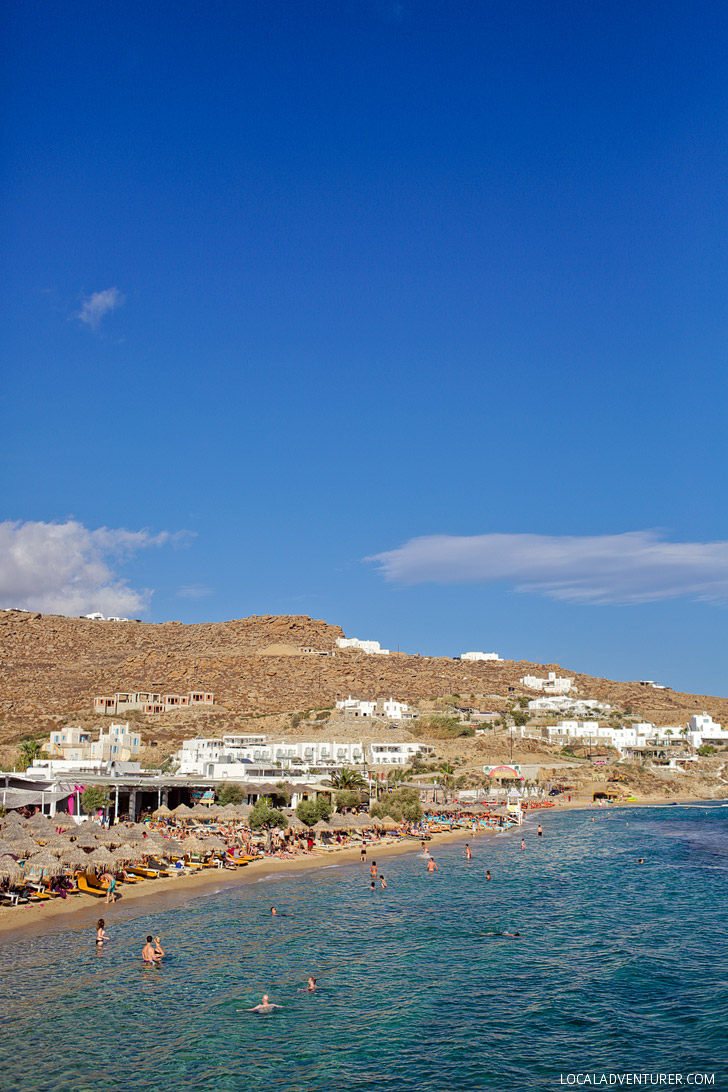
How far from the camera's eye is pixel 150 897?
29906mm

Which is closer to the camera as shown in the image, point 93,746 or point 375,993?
point 375,993

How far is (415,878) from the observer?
36.4 metres

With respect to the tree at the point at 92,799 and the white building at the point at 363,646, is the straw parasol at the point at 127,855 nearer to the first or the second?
the tree at the point at 92,799

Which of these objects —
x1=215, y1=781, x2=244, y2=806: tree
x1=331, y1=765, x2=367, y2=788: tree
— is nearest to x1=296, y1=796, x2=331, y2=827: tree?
x1=215, y1=781, x2=244, y2=806: tree

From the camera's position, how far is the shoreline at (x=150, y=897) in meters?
25.0

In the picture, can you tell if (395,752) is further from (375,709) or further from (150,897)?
(150,897)

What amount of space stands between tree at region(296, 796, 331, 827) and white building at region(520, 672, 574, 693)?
91811 millimetres

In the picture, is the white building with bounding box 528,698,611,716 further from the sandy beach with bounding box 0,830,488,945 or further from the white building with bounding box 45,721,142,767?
the sandy beach with bounding box 0,830,488,945

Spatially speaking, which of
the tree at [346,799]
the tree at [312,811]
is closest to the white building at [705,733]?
the tree at [346,799]

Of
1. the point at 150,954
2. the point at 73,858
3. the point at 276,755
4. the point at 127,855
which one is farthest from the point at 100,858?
the point at 276,755

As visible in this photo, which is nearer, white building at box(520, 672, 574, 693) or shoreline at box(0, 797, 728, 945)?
shoreline at box(0, 797, 728, 945)

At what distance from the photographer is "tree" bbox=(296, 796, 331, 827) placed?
47.9 meters

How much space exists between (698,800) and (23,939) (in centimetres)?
8383

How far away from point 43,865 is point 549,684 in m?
118
